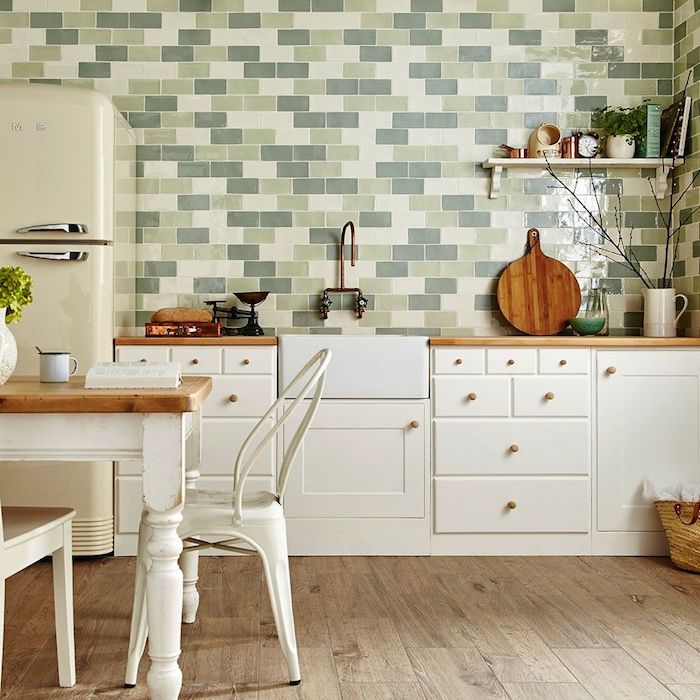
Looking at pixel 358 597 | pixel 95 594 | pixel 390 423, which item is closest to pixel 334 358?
pixel 390 423

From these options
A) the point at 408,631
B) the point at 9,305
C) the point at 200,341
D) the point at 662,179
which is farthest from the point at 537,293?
the point at 9,305

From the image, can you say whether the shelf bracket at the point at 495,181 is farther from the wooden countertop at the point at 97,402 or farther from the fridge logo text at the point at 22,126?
the wooden countertop at the point at 97,402

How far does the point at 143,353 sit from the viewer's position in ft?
12.0

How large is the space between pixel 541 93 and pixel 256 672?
3.14m

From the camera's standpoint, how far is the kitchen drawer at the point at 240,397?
3.67m

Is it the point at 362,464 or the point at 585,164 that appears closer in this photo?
the point at 362,464

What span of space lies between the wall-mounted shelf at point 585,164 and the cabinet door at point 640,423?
1018mm

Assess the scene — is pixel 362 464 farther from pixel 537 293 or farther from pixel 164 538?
pixel 164 538

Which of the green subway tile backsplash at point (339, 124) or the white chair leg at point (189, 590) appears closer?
the white chair leg at point (189, 590)

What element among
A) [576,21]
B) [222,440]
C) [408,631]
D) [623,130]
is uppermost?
[576,21]

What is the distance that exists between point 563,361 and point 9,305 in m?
2.34

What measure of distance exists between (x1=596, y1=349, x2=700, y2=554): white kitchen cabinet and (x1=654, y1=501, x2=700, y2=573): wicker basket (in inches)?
6.3

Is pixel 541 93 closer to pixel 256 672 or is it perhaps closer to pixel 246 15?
pixel 246 15

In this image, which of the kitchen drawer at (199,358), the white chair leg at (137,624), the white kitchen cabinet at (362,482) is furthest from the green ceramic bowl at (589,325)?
the white chair leg at (137,624)
